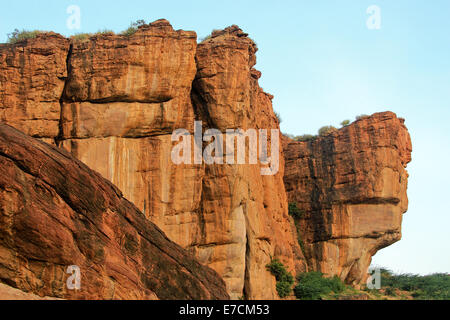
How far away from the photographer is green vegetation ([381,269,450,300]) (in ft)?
136

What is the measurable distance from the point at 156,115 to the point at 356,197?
15.2 m

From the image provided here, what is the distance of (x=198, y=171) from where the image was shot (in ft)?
102

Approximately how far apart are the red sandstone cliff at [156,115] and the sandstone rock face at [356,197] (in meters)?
8.95

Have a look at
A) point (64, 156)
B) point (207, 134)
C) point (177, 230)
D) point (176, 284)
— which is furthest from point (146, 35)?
point (176, 284)

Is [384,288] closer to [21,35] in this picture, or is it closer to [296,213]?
[296,213]

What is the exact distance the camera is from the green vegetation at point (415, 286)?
41.6 meters

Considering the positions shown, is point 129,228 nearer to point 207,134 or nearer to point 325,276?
A: point 207,134

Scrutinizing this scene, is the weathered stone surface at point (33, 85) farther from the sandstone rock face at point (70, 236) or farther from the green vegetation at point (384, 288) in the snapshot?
the green vegetation at point (384, 288)

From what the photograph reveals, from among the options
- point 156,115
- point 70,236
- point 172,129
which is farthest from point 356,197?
point 70,236

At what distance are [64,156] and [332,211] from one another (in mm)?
23589
